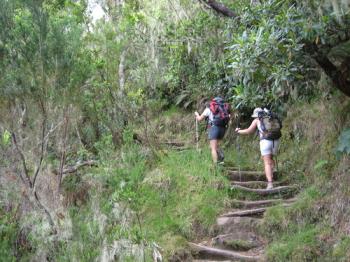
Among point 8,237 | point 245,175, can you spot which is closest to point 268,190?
point 245,175

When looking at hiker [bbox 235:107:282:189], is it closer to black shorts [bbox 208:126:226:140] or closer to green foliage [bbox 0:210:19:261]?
black shorts [bbox 208:126:226:140]

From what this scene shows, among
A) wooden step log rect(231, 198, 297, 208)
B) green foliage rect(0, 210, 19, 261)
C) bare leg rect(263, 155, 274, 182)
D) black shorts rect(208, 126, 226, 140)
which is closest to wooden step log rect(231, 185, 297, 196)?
bare leg rect(263, 155, 274, 182)

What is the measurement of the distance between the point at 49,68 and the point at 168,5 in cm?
630

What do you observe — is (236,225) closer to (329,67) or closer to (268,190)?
(268,190)

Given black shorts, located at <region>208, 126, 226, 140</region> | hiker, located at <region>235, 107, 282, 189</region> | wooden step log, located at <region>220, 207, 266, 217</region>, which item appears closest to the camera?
wooden step log, located at <region>220, 207, 266, 217</region>

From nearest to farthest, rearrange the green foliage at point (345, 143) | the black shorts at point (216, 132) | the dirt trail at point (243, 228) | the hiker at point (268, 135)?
the green foliage at point (345, 143) → the dirt trail at point (243, 228) → the hiker at point (268, 135) → the black shorts at point (216, 132)

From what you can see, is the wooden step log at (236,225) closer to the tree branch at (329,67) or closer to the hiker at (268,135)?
the hiker at (268,135)

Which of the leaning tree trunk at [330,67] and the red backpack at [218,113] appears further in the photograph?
the red backpack at [218,113]

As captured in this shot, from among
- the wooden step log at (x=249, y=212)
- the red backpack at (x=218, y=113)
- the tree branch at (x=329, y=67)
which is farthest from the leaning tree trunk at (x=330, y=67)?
the red backpack at (x=218, y=113)

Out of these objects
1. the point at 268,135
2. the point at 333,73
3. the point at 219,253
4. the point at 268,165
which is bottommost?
the point at 219,253

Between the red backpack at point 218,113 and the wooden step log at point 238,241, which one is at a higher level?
the red backpack at point 218,113

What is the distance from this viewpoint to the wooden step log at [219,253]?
6.50 metres

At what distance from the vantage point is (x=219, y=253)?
6.77 metres

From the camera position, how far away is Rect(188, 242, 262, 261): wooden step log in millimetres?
6497
